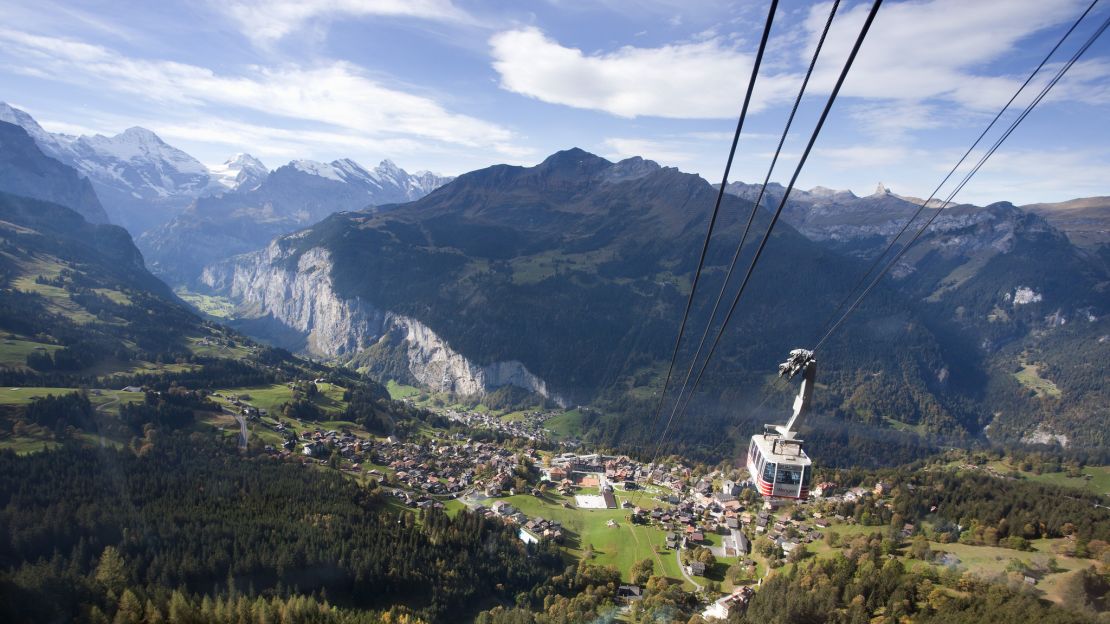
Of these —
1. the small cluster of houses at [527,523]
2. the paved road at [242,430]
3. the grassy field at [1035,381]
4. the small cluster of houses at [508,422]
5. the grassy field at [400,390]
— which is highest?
the grassy field at [1035,381]

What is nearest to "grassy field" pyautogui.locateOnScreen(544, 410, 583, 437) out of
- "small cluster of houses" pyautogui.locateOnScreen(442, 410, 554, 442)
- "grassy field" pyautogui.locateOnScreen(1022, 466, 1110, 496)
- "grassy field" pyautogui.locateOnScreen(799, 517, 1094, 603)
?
"small cluster of houses" pyautogui.locateOnScreen(442, 410, 554, 442)

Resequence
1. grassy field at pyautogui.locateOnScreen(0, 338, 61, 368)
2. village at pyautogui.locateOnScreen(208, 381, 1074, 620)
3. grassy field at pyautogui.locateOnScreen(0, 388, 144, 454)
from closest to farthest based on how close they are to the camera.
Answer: village at pyautogui.locateOnScreen(208, 381, 1074, 620) < grassy field at pyautogui.locateOnScreen(0, 388, 144, 454) < grassy field at pyautogui.locateOnScreen(0, 338, 61, 368)

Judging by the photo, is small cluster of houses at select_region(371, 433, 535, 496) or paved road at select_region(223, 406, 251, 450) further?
paved road at select_region(223, 406, 251, 450)

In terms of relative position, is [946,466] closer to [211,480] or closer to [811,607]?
[811,607]

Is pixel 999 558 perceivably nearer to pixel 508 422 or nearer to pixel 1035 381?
pixel 508 422

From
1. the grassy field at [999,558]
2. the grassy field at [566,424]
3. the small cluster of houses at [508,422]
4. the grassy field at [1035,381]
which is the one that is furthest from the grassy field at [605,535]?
the grassy field at [1035,381]

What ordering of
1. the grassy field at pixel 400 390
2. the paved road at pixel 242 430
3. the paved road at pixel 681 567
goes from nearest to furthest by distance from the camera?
the paved road at pixel 681 567, the paved road at pixel 242 430, the grassy field at pixel 400 390

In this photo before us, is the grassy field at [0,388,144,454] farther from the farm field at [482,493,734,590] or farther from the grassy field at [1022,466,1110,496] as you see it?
the grassy field at [1022,466,1110,496]

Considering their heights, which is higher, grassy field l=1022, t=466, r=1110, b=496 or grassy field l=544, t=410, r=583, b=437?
grassy field l=1022, t=466, r=1110, b=496

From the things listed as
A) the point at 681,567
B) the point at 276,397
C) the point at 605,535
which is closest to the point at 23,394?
the point at 276,397

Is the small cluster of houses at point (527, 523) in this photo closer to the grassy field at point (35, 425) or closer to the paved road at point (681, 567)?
the paved road at point (681, 567)

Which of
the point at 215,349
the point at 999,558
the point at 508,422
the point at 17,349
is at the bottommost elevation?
the point at 508,422
